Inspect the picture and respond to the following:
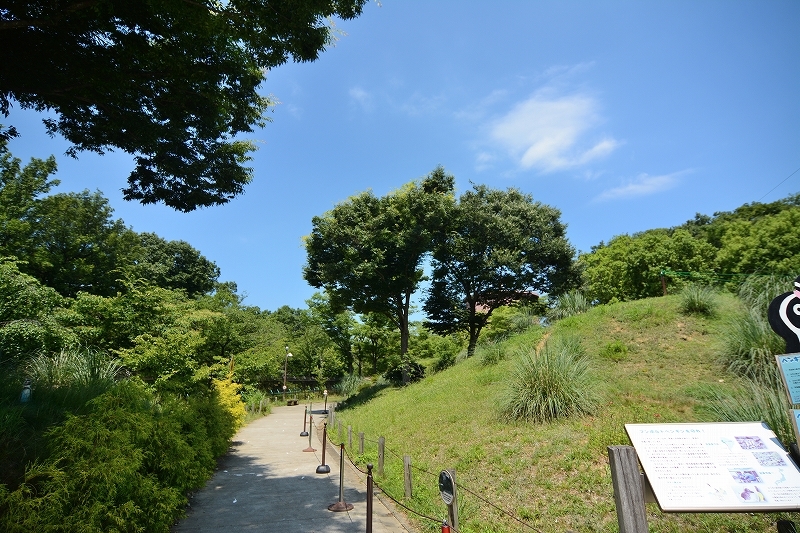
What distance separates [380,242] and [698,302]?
1267 centimetres

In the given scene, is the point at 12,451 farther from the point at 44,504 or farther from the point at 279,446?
the point at 279,446

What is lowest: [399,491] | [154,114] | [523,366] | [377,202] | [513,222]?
[399,491]

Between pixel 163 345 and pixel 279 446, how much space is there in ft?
18.9

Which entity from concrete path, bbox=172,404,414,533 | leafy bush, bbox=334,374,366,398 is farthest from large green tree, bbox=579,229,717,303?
concrete path, bbox=172,404,414,533

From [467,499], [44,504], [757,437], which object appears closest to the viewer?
[757,437]

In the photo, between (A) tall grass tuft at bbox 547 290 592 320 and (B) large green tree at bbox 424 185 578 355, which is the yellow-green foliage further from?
(A) tall grass tuft at bbox 547 290 592 320

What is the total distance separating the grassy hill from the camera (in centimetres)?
548

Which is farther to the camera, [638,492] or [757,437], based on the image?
[757,437]

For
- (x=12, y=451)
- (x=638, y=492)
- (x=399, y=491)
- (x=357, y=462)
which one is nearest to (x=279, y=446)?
(x=357, y=462)

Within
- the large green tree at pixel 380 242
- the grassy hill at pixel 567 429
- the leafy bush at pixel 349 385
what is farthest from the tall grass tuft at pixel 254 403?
the grassy hill at pixel 567 429

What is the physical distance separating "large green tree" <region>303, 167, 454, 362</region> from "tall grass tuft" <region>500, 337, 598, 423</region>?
1135 centimetres

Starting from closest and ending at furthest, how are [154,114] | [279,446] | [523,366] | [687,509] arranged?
[687,509]
[154,114]
[523,366]
[279,446]

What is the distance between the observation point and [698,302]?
11.6 metres

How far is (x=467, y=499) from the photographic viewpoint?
21.3 ft
